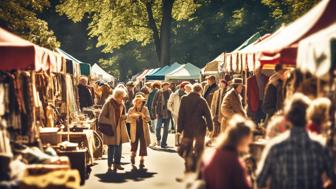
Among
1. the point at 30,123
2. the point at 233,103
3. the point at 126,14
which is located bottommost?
the point at 30,123

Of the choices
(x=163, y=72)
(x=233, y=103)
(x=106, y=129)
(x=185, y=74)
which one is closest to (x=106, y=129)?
(x=106, y=129)

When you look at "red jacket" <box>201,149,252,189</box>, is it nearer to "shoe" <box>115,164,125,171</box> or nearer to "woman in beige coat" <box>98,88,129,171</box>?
"woman in beige coat" <box>98,88,129,171</box>

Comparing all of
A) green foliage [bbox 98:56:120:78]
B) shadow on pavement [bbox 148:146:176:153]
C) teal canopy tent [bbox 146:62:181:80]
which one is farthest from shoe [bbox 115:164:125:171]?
green foliage [bbox 98:56:120:78]

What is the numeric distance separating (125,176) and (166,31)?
35955 mm

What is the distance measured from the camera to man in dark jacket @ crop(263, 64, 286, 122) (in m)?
14.2

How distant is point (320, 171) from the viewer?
7.77 meters

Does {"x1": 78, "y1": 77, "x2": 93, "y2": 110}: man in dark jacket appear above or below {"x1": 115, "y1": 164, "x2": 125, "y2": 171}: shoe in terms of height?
above

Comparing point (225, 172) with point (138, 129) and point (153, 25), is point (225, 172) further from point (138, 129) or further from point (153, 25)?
point (153, 25)

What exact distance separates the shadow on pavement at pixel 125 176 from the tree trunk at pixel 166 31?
111 ft

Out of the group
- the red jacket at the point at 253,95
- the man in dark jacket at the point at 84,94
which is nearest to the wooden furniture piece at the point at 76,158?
the red jacket at the point at 253,95

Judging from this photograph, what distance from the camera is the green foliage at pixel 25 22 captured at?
21.4 meters

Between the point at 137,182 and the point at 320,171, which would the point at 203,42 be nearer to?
the point at 137,182

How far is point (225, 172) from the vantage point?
749cm

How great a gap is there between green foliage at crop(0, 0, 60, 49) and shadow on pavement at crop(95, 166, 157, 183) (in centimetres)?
601
